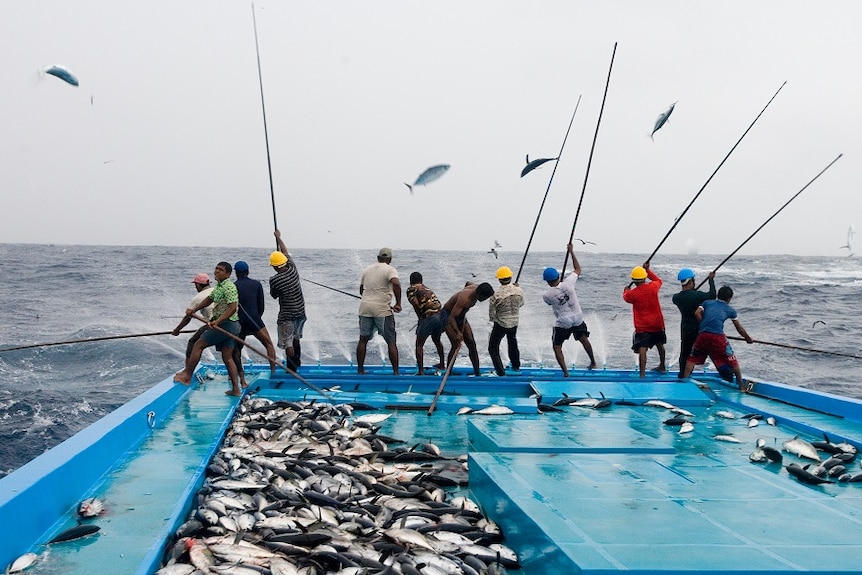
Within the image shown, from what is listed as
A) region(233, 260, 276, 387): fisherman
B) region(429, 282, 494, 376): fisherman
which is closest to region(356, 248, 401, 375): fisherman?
region(429, 282, 494, 376): fisherman

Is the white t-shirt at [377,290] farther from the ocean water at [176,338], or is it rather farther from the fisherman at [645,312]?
the ocean water at [176,338]

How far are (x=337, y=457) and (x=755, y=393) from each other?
6.84 meters

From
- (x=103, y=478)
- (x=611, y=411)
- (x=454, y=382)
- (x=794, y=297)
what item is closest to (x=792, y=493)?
(x=611, y=411)

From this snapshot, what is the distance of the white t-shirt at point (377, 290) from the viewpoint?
10.8m

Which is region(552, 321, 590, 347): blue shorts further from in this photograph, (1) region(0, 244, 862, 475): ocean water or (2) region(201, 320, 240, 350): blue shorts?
(2) region(201, 320, 240, 350): blue shorts

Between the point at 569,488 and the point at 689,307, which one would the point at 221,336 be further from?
the point at 689,307

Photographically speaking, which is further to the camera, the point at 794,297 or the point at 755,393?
the point at 794,297

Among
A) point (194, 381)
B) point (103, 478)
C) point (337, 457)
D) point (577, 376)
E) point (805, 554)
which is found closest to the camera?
point (805, 554)

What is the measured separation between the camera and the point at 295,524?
16.1 feet

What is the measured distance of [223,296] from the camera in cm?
920

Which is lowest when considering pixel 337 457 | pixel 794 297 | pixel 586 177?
pixel 794 297

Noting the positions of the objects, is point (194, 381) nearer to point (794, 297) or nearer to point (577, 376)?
point (577, 376)

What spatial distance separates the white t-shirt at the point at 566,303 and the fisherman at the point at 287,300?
376cm

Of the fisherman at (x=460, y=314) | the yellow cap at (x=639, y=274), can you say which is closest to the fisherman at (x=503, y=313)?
the fisherman at (x=460, y=314)
